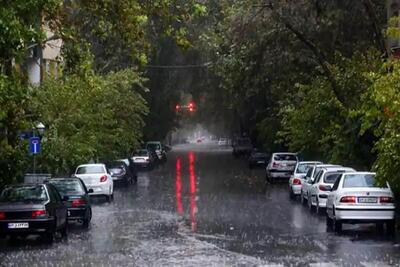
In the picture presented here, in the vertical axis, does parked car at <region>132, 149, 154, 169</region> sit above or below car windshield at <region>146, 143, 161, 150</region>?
below

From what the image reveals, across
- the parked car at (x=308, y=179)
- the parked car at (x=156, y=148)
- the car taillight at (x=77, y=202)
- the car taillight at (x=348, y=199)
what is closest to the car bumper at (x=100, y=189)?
the parked car at (x=308, y=179)

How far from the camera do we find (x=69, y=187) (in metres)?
26.1

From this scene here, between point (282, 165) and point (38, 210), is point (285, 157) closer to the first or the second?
point (282, 165)

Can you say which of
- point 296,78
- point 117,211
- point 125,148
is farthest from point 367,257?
point 125,148

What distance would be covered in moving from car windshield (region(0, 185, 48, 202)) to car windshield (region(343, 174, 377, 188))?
774cm

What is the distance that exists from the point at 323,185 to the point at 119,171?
2092cm

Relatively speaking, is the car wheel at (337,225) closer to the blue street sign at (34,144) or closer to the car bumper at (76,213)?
the car bumper at (76,213)

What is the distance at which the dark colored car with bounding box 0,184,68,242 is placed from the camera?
20.7m

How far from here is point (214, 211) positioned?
29812 mm

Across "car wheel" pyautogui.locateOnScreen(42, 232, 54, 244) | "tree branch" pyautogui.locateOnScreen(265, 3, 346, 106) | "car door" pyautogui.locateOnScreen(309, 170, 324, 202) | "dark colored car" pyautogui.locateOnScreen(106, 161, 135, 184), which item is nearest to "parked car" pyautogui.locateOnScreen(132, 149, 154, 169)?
"dark colored car" pyautogui.locateOnScreen(106, 161, 135, 184)

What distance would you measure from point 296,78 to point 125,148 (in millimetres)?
14721

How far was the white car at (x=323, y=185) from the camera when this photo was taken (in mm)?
27844

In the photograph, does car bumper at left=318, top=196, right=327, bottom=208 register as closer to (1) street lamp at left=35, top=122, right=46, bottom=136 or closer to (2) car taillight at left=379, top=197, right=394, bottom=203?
(2) car taillight at left=379, top=197, right=394, bottom=203

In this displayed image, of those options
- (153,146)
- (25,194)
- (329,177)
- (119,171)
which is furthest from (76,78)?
(153,146)
